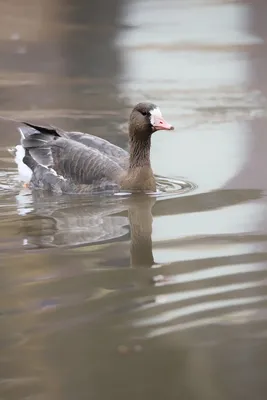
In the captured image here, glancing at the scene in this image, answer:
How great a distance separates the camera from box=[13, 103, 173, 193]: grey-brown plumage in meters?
9.98

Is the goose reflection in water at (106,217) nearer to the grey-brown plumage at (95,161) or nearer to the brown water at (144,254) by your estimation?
the brown water at (144,254)

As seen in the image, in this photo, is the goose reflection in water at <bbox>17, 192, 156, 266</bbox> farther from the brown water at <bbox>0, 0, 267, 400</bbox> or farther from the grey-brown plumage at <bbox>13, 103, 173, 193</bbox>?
the grey-brown plumage at <bbox>13, 103, 173, 193</bbox>

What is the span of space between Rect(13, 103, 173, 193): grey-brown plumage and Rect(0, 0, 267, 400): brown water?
22 centimetres

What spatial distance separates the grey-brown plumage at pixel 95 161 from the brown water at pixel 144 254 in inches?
8.6

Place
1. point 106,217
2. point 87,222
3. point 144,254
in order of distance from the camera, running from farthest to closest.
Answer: point 106,217 < point 87,222 < point 144,254

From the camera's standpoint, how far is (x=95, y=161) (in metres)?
10.1

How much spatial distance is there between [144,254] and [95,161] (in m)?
Result: 2.55

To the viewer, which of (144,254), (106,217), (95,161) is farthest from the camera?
(95,161)

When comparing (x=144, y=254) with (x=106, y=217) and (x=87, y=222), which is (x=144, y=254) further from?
(x=106, y=217)

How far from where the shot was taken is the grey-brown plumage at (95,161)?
9.98 m

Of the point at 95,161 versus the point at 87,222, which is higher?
the point at 95,161

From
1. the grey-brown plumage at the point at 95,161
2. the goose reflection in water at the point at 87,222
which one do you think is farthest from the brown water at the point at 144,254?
the grey-brown plumage at the point at 95,161

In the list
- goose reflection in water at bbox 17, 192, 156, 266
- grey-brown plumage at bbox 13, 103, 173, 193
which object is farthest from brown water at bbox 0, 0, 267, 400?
grey-brown plumage at bbox 13, 103, 173, 193

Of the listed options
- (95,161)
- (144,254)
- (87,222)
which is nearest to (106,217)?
(87,222)
